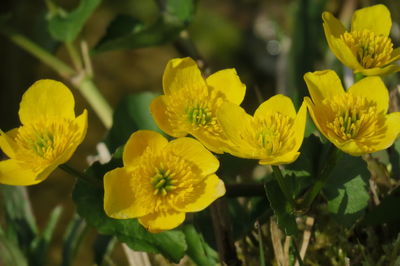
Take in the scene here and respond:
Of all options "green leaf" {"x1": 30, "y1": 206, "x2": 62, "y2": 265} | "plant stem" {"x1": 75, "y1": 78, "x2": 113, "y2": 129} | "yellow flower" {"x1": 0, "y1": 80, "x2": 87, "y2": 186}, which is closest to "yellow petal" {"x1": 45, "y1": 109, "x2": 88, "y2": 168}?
"yellow flower" {"x1": 0, "y1": 80, "x2": 87, "y2": 186}

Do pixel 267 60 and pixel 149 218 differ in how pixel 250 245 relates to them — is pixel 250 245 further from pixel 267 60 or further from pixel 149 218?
pixel 267 60

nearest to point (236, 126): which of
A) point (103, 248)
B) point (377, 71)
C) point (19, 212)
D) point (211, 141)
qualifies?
point (211, 141)

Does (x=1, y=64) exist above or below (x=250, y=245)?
above

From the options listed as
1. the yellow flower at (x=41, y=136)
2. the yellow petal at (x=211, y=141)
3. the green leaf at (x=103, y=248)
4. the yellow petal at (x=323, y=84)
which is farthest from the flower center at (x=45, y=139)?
the green leaf at (x=103, y=248)

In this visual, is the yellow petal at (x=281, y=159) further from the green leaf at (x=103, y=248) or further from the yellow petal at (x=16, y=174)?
the green leaf at (x=103, y=248)

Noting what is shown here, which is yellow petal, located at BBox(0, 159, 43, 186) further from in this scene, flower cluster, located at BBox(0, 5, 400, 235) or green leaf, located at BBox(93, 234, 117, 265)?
green leaf, located at BBox(93, 234, 117, 265)

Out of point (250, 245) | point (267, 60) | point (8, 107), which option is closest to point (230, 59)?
point (267, 60)

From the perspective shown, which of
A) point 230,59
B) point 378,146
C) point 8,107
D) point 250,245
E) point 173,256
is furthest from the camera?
point 230,59
